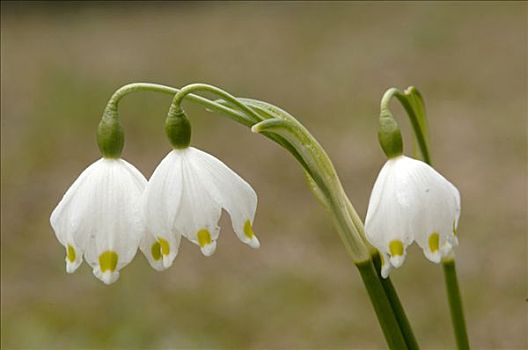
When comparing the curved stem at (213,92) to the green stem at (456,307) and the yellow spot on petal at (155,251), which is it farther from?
the green stem at (456,307)

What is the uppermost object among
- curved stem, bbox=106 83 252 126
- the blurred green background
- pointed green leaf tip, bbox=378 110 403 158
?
curved stem, bbox=106 83 252 126

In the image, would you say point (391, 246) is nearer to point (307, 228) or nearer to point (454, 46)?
point (307, 228)

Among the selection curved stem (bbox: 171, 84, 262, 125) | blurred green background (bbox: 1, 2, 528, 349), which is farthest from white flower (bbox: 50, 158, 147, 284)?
blurred green background (bbox: 1, 2, 528, 349)

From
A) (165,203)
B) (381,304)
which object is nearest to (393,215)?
(381,304)

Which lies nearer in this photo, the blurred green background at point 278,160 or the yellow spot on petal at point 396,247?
the yellow spot on petal at point 396,247

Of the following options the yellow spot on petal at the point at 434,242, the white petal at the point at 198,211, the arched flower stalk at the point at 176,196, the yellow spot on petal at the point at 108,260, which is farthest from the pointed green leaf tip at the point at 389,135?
the yellow spot on petal at the point at 108,260

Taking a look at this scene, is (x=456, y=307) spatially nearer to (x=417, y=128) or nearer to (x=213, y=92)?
(x=417, y=128)

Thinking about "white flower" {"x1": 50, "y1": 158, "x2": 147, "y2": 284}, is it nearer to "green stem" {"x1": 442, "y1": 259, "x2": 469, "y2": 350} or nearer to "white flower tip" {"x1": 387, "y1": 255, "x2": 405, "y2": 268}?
"white flower tip" {"x1": 387, "y1": 255, "x2": 405, "y2": 268}
